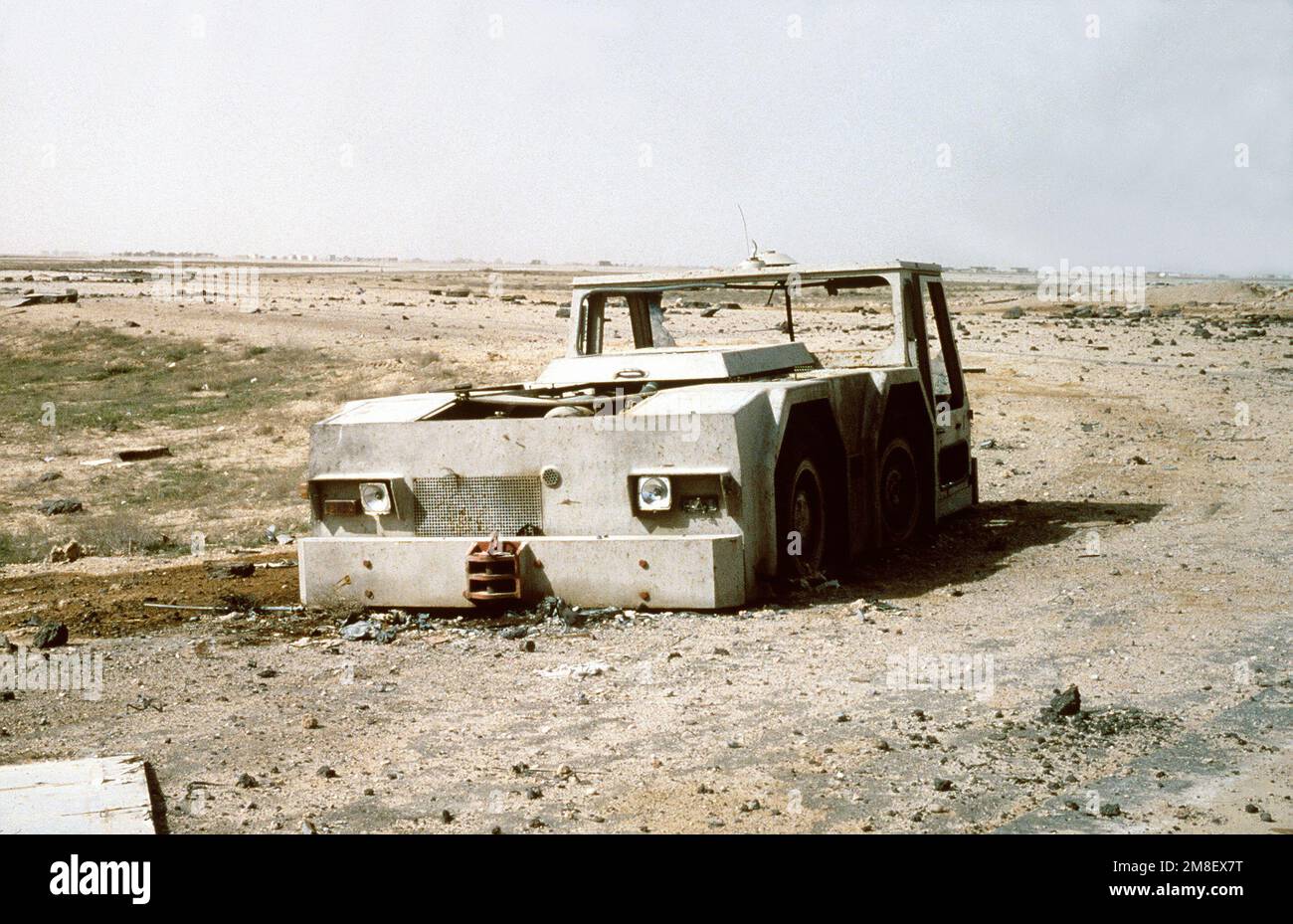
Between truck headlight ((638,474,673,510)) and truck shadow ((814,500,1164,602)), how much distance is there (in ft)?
3.10

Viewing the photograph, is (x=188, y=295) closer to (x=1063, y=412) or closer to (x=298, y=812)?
(x=1063, y=412)

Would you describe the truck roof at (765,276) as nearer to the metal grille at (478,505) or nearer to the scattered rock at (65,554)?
the metal grille at (478,505)

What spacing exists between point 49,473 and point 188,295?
21.5 m

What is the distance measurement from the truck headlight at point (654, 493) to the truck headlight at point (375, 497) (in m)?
1.29

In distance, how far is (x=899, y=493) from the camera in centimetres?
896

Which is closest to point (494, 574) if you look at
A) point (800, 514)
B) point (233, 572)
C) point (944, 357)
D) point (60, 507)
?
point (800, 514)

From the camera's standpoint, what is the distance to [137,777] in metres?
4.36

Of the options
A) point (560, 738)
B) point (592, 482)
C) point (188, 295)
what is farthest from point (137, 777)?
point (188, 295)

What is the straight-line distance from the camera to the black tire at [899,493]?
870cm

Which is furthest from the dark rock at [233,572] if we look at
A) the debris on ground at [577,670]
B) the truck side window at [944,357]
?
the truck side window at [944,357]

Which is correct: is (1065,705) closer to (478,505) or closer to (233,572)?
(478,505)

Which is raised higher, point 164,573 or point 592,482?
point 592,482

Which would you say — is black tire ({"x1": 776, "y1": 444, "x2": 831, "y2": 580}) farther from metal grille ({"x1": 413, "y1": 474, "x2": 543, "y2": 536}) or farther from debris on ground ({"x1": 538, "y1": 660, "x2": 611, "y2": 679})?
debris on ground ({"x1": 538, "y1": 660, "x2": 611, "y2": 679})

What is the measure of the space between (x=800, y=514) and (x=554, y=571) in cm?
129
